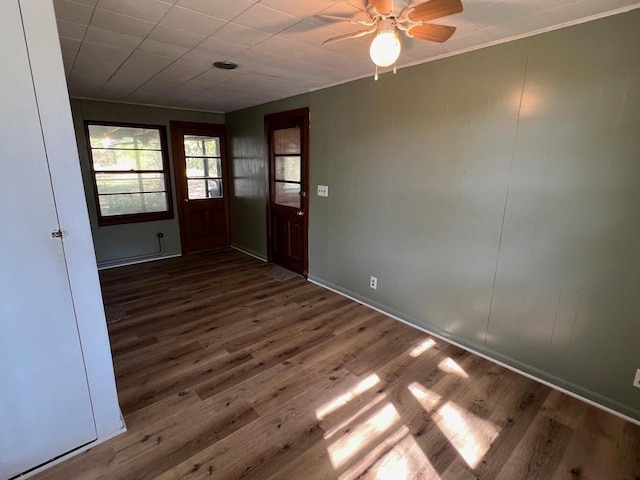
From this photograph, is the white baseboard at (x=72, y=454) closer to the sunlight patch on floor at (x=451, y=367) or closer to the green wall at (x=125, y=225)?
the sunlight patch on floor at (x=451, y=367)

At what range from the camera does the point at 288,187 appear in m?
4.32

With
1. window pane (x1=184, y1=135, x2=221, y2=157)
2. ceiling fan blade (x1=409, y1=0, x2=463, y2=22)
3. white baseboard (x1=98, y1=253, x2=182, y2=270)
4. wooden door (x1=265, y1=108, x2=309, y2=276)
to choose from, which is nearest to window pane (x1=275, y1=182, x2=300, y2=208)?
wooden door (x1=265, y1=108, x2=309, y2=276)

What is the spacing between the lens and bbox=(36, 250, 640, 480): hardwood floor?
1598 millimetres

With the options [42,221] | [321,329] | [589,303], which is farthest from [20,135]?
[589,303]

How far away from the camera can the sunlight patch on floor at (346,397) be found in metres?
1.95

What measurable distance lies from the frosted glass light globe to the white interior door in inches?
60.4

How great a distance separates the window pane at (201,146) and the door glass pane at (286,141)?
155 centimetres

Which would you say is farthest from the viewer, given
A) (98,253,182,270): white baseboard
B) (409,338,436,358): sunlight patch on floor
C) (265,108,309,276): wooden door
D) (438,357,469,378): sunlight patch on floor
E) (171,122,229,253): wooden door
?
(171,122,229,253): wooden door

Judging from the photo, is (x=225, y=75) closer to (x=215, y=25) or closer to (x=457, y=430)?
(x=215, y=25)

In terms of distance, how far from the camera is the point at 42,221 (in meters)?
1.41

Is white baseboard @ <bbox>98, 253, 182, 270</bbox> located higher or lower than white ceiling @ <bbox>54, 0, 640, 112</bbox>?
lower

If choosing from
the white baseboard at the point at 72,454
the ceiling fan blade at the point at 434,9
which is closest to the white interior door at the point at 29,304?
the white baseboard at the point at 72,454

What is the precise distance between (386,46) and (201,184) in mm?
4480

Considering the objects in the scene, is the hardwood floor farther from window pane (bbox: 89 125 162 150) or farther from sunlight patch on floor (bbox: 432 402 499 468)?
window pane (bbox: 89 125 162 150)
